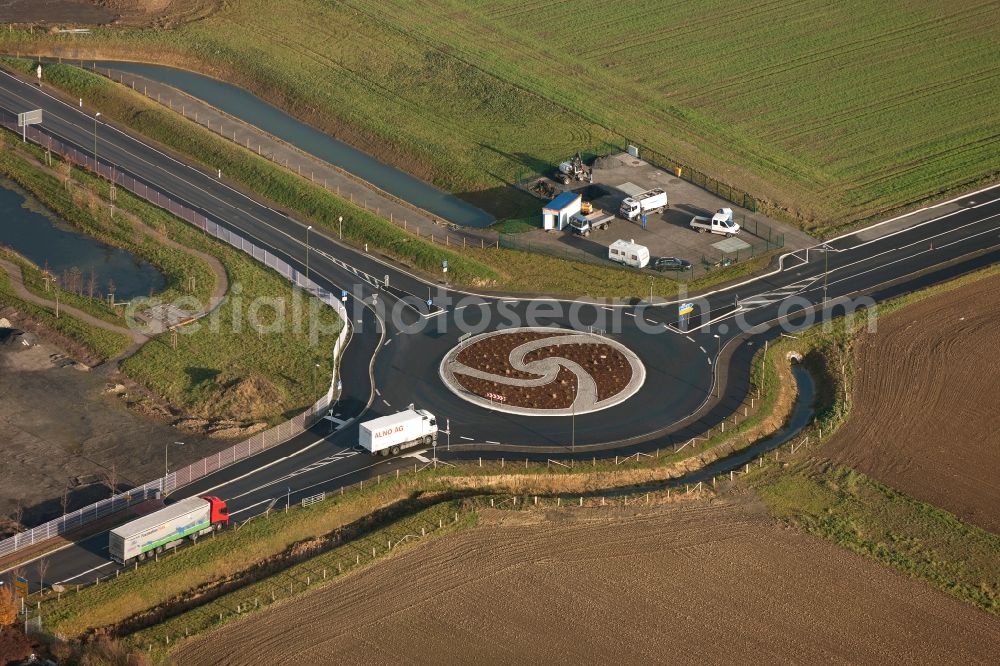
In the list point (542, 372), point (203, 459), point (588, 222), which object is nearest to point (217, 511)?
point (203, 459)

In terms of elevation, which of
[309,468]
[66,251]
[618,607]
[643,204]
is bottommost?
[618,607]

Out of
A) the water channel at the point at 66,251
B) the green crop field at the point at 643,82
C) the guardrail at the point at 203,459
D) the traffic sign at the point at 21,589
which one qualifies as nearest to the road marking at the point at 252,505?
the guardrail at the point at 203,459

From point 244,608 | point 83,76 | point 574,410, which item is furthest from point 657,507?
point 83,76

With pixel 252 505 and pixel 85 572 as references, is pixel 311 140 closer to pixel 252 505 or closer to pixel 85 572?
pixel 252 505

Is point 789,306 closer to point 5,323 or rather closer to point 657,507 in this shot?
point 657,507

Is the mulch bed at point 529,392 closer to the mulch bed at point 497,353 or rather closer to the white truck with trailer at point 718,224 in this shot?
the mulch bed at point 497,353

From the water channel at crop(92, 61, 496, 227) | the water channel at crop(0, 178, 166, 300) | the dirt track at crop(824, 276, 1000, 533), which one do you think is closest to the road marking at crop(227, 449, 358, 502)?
the water channel at crop(0, 178, 166, 300)

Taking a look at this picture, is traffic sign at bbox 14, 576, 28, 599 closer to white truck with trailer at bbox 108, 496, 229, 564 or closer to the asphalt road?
the asphalt road
